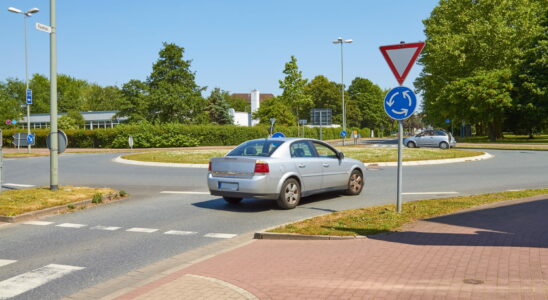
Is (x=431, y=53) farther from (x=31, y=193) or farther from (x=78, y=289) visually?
(x=78, y=289)

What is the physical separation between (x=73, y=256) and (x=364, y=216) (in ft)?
14.8

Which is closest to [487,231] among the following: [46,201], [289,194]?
[289,194]

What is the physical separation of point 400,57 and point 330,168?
3517mm

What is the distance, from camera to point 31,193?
11.4 m

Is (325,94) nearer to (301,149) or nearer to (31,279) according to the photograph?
(301,149)

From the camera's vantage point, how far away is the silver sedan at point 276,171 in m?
9.38

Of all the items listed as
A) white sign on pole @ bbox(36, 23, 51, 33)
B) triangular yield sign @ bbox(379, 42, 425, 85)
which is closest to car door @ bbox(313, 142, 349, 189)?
triangular yield sign @ bbox(379, 42, 425, 85)

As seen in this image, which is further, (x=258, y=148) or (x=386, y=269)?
(x=258, y=148)

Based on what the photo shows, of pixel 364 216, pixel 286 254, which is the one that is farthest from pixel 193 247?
pixel 364 216

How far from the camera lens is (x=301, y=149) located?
33.8 ft

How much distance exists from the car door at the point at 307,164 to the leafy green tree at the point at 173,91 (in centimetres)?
4497

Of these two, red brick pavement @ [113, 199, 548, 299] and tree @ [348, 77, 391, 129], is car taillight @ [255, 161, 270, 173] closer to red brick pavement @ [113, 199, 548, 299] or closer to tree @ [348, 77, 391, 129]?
red brick pavement @ [113, 199, 548, 299]

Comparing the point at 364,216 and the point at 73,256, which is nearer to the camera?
the point at 73,256

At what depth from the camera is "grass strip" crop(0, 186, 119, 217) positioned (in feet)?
31.4
